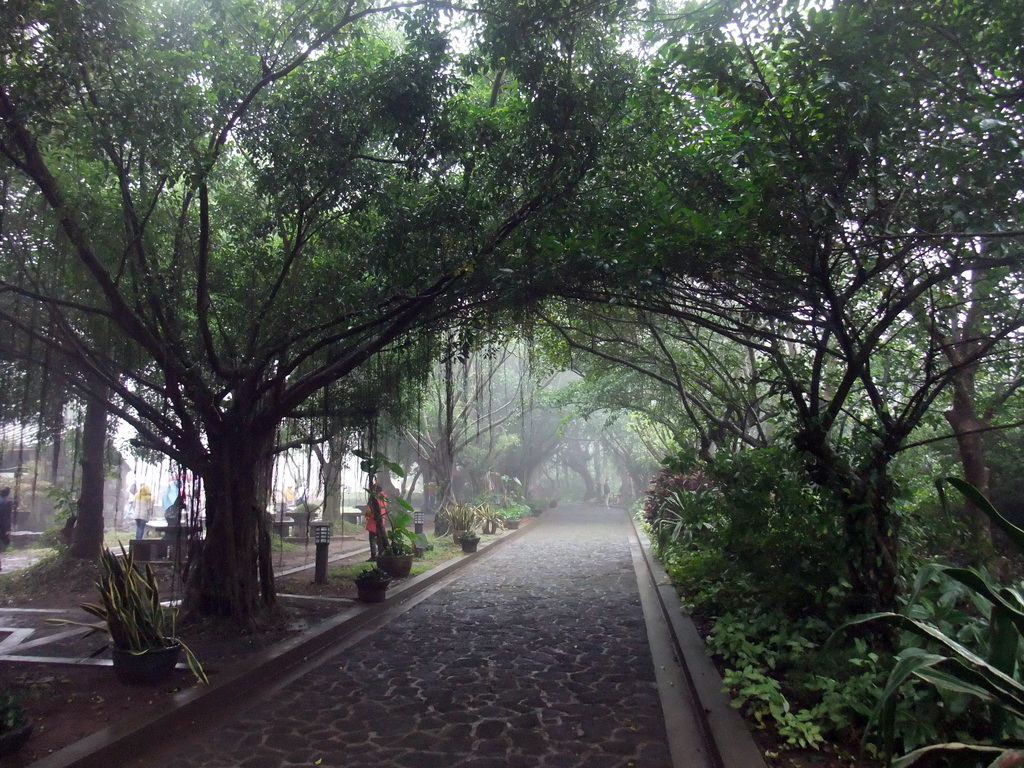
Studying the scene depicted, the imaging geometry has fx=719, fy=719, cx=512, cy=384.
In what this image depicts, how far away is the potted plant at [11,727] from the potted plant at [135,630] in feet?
3.61

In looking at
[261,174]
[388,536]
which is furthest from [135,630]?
[388,536]

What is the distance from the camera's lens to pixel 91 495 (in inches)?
462

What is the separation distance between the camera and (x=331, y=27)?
7.06 m

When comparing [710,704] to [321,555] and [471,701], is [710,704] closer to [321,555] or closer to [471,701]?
[471,701]

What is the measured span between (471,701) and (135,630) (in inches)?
104

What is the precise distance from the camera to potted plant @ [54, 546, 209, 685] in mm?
5422

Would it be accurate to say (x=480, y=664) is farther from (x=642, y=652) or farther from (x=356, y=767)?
(x=356, y=767)

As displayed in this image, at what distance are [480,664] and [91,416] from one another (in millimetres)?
8245

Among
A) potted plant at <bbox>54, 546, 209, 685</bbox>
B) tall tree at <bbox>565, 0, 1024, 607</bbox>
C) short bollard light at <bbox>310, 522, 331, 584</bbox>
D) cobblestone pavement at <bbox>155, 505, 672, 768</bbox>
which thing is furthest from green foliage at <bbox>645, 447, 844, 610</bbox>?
short bollard light at <bbox>310, 522, 331, 584</bbox>

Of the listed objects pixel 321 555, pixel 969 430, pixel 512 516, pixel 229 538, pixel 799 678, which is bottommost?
pixel 799 678

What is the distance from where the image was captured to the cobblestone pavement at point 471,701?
15.2 ft

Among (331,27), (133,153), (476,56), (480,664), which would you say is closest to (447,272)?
(476,56)

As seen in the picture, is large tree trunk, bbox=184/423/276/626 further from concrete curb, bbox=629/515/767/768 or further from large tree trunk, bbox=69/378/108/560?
large tree trunk, bbox=69/378/108/560

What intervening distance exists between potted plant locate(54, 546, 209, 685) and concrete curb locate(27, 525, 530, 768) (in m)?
0.25
